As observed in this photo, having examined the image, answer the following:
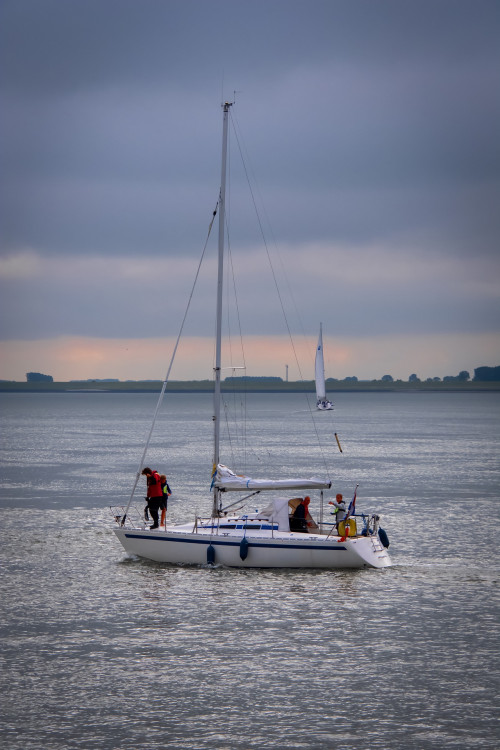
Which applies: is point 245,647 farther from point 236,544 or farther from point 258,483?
point 258,483

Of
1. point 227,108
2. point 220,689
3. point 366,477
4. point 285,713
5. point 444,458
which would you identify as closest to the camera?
point 285,713

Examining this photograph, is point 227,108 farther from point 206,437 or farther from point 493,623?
point 206,437

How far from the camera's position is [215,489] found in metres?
32.3

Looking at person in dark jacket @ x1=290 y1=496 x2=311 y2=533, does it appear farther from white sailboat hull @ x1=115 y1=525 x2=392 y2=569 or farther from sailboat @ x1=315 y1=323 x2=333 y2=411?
sailboat @ x1=315 y1=323 x2=333 y2=411

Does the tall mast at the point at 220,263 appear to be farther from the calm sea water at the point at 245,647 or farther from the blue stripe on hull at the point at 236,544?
the calm sea water at the point at 245,647

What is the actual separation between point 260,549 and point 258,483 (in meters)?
2.55

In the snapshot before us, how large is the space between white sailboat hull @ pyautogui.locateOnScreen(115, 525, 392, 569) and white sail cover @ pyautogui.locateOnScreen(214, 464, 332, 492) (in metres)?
1.85

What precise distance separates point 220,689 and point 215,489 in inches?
491

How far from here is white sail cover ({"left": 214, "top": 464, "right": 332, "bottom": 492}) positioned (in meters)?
31.7

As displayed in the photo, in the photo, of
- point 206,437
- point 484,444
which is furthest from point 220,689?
point 206,437

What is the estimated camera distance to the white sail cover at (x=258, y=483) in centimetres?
3172

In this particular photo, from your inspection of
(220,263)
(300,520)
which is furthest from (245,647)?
(220,263)

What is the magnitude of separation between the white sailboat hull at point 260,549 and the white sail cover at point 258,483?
1852 millimetres

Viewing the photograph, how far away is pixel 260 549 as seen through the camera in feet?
98.8
